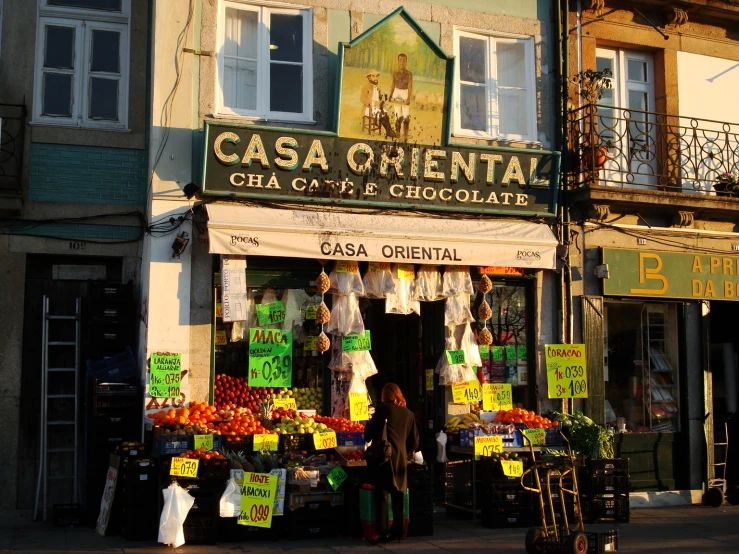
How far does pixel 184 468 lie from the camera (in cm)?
957

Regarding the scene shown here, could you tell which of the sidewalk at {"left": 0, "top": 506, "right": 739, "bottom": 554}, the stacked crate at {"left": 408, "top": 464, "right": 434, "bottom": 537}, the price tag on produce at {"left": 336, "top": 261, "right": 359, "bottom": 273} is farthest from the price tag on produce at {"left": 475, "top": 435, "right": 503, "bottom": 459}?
the price tag on produce at {"left": 336, "top": 261, "right": 359, "bottom": 273}

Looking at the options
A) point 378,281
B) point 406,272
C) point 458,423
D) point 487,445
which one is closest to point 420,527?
point 487,445

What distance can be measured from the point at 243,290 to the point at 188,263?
0.76 m

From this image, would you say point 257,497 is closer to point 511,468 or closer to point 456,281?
point 511,468

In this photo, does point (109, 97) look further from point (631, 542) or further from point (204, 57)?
point (631, 542)

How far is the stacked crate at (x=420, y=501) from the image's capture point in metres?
10.3

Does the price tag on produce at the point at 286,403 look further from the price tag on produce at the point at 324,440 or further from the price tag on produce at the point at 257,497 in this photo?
the price tag on produce at the point at 257,497

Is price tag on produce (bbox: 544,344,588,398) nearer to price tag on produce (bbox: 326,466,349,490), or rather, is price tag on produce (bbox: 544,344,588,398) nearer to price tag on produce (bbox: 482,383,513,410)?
price tag on produce (bbox: 482,383,513,410)

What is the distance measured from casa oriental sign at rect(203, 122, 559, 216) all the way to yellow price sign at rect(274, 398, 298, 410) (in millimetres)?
2483

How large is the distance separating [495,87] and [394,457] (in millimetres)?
5839

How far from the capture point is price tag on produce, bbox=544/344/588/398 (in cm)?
1262

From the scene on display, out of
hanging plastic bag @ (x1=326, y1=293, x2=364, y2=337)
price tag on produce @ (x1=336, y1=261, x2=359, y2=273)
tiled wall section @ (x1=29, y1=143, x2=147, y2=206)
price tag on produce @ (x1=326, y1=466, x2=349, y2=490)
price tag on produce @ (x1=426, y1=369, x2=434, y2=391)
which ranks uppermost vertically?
tiled wall section @ (x1=29, y1=143, x2=147, y2=206)

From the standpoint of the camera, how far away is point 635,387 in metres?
13.5

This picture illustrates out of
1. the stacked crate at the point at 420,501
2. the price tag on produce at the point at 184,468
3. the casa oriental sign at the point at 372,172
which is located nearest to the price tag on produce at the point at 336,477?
the stacked crate at the point at 420,501
